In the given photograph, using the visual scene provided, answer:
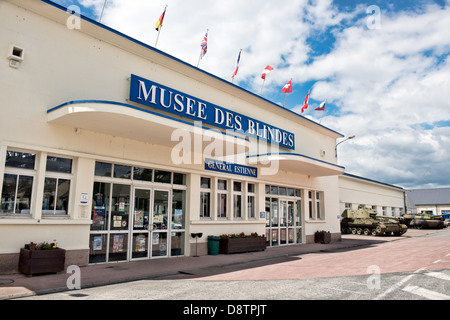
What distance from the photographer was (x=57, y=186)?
31.8 feet

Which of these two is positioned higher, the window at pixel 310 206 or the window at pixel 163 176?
the window at pixel 163 176

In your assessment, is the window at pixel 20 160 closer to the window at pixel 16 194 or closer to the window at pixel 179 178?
the window at pixel 16 194

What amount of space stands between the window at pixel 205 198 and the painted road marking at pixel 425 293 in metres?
8.20

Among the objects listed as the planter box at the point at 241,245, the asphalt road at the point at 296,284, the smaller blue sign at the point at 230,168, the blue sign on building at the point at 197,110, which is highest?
the blue sign on building at the point at 197,110

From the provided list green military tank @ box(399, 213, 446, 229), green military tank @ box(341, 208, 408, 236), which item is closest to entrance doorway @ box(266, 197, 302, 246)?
green military tank @ box(341, 208, 408, 236)

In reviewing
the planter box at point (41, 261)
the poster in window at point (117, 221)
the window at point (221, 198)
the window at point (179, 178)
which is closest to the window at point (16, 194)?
the planter box at point (41, 261)

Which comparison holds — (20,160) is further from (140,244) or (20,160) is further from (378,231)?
(378,231)

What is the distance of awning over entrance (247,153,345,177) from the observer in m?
15.0

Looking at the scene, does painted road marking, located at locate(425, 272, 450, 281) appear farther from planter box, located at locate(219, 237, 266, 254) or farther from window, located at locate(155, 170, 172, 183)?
window, located at locate(155, 170, 172, 183)

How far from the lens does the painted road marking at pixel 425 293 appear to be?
20.5 ft

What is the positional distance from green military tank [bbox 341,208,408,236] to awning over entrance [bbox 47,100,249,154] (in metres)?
19.0

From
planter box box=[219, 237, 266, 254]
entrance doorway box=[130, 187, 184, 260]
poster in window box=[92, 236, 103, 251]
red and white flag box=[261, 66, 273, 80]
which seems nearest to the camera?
poster in window box=[92, 236, 103, 251]
